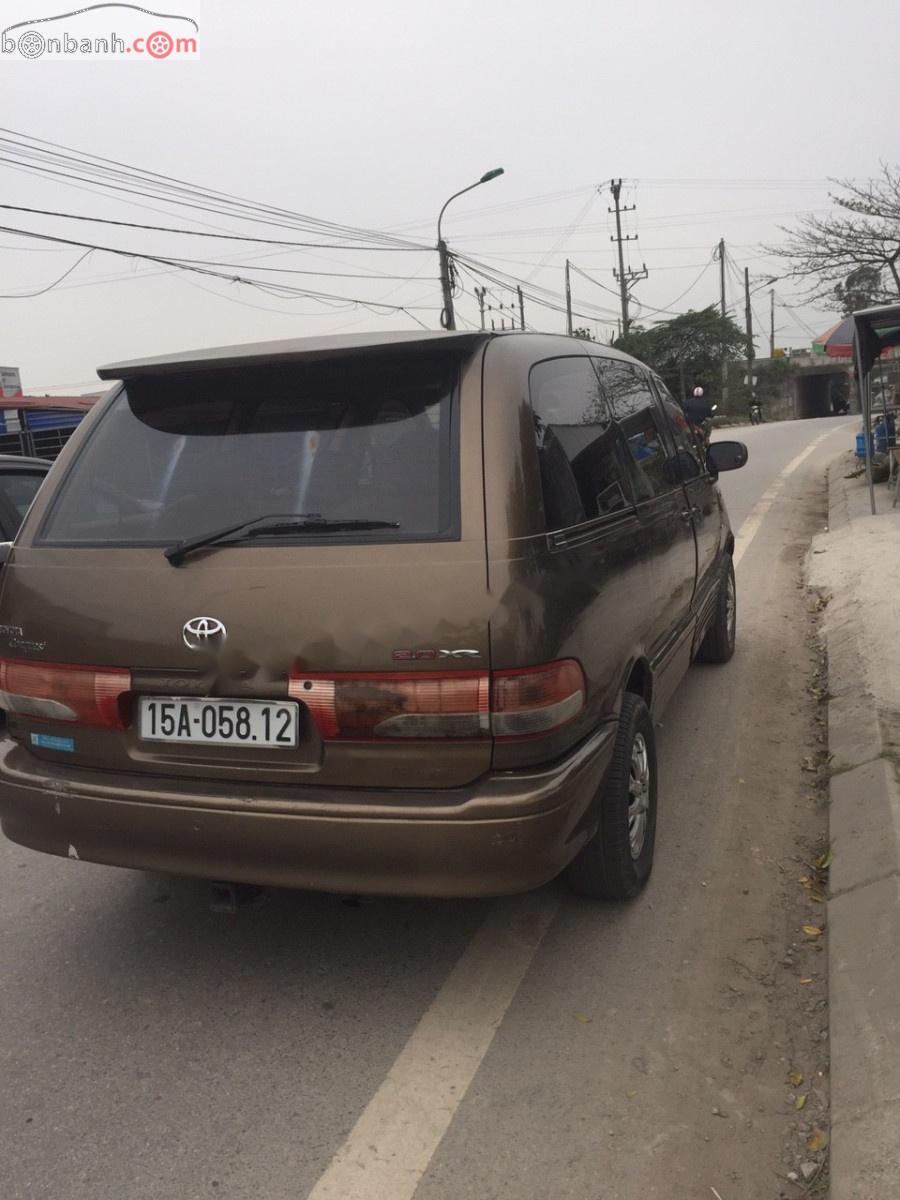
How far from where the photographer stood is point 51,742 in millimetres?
2811

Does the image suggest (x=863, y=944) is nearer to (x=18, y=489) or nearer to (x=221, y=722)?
(x=221, y=722)

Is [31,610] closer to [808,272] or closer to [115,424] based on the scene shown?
[115,424]

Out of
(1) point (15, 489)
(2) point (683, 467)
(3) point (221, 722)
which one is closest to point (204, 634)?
(3) point (221, 722)

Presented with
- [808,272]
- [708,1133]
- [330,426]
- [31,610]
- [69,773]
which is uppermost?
[808,272]

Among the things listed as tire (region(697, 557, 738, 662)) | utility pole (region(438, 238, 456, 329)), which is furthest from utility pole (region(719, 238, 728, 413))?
tire (region(697, 557, 738, 662))

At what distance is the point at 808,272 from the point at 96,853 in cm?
1574

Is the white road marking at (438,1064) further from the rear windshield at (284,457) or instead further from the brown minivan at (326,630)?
the rear windshield at (284,457)

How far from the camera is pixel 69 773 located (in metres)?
2.80

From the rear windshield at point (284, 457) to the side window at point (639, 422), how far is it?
1239 millimetres

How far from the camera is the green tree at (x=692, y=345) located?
199ft

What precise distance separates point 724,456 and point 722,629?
3.36ft

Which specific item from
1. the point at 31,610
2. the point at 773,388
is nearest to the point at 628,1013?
the point at 31,610

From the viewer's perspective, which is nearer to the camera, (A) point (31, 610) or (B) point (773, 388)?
(A) point (31, 610)

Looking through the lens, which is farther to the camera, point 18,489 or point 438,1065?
point 18,489
